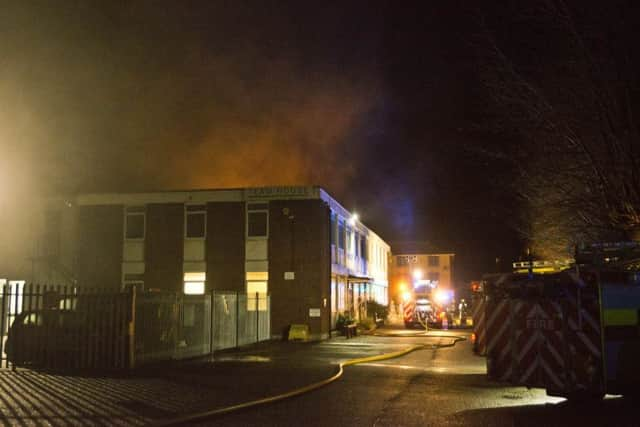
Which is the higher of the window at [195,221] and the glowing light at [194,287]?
the window at [195,221]

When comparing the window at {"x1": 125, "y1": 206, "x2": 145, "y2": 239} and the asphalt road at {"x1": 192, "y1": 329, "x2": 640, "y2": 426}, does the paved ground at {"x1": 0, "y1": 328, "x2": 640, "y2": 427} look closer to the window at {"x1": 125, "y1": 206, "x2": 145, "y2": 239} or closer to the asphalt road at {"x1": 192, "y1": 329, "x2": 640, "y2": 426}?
the asphalt road at {"x1": 192, "y1": 329, "x2": 640, "y2": 426}

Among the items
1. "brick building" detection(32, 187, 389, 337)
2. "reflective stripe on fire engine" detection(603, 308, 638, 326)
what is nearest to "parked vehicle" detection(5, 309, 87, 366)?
"reflective stripe on fire engine" detection(603, 308, 638, 326)

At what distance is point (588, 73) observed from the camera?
433 inches

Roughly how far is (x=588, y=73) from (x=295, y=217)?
19151 millimetres

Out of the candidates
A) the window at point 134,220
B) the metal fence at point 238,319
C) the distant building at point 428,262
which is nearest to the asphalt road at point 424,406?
the metal fence at point 238,319

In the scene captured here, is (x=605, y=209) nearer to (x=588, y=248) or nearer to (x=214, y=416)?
(x=588, y=248)

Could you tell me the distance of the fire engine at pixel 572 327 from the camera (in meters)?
Result: 9.73

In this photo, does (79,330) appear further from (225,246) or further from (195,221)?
(195,221)

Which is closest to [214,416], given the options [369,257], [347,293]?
[347,293]

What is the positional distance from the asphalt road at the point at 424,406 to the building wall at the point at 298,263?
41.1 ft

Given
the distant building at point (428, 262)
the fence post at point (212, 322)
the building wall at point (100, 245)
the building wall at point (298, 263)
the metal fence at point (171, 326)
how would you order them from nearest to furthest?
the metal fence at point (171, 326) < the fence post at point (212, 322) < the building wall at point (298, 263) < the building wall at point (100, 245) < the distant building at point (428, 262)

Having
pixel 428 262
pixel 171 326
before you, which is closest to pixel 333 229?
pixel 171 326

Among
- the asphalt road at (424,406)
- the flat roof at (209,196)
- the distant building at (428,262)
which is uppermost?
the distant building at (428,262)

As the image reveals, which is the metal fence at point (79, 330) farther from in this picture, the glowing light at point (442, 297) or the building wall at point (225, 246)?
the glowing light at point (442, 297)
